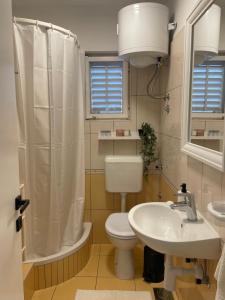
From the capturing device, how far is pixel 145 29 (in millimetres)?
1978

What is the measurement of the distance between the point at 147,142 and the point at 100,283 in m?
1.39

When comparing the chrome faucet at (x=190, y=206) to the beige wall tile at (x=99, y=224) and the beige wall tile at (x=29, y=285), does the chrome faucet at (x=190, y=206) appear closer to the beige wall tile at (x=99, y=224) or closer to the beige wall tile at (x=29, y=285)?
the beige wall tile at (x=29, y=285)

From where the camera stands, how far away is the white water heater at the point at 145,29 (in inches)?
77.5

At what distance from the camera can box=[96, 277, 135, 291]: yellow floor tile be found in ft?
6.72

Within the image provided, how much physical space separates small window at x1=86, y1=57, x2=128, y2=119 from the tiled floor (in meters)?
1.49

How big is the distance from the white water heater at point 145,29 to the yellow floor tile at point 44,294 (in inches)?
82.4

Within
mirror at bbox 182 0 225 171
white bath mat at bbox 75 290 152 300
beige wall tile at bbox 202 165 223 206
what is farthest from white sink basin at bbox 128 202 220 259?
white bath mat at bbox 75 290 152 300

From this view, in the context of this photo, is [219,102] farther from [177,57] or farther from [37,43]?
[37,43]

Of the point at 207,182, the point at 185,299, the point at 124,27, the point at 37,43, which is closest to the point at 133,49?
the point at 124,27

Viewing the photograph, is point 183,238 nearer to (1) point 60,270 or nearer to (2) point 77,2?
(1) point 60,270

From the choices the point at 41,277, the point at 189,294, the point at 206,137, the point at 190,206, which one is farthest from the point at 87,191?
the point at 206,137

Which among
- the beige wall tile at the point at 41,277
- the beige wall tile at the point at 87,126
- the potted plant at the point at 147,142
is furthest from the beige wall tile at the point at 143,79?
the beige wall tile at the point at 41,277

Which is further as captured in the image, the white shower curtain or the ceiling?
the ceiling

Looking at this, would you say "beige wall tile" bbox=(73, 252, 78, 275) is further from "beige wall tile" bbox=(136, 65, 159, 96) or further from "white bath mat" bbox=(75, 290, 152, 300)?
"beige wall tile" bbox=(136, 65, 159, 96)
